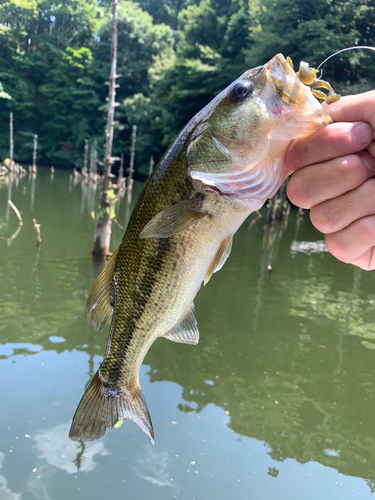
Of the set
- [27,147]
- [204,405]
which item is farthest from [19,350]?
[27,147]

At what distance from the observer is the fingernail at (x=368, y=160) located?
5.75ft

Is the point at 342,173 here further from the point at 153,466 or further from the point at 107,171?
the point at 107,171

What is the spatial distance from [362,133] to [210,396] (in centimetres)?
620

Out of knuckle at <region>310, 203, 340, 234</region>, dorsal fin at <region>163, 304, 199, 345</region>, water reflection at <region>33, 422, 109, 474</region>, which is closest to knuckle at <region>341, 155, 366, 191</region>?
knuckle at <region>310, 203, 340, 234</region>

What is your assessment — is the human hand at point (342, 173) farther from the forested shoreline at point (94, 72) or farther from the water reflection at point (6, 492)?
the forested shoreline at point (94, 72)

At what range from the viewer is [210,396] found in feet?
23.1

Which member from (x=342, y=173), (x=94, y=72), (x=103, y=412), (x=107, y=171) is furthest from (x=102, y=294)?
(x=94, y=72)

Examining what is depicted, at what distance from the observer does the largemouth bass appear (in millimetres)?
1704

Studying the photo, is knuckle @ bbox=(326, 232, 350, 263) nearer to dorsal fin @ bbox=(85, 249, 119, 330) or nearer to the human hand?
the human hand

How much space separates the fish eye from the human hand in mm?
310

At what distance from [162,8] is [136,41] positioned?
67.1ft

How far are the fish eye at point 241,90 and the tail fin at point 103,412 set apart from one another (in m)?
1.68

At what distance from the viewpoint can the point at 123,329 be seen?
220cm

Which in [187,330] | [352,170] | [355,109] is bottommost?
[187,330]
